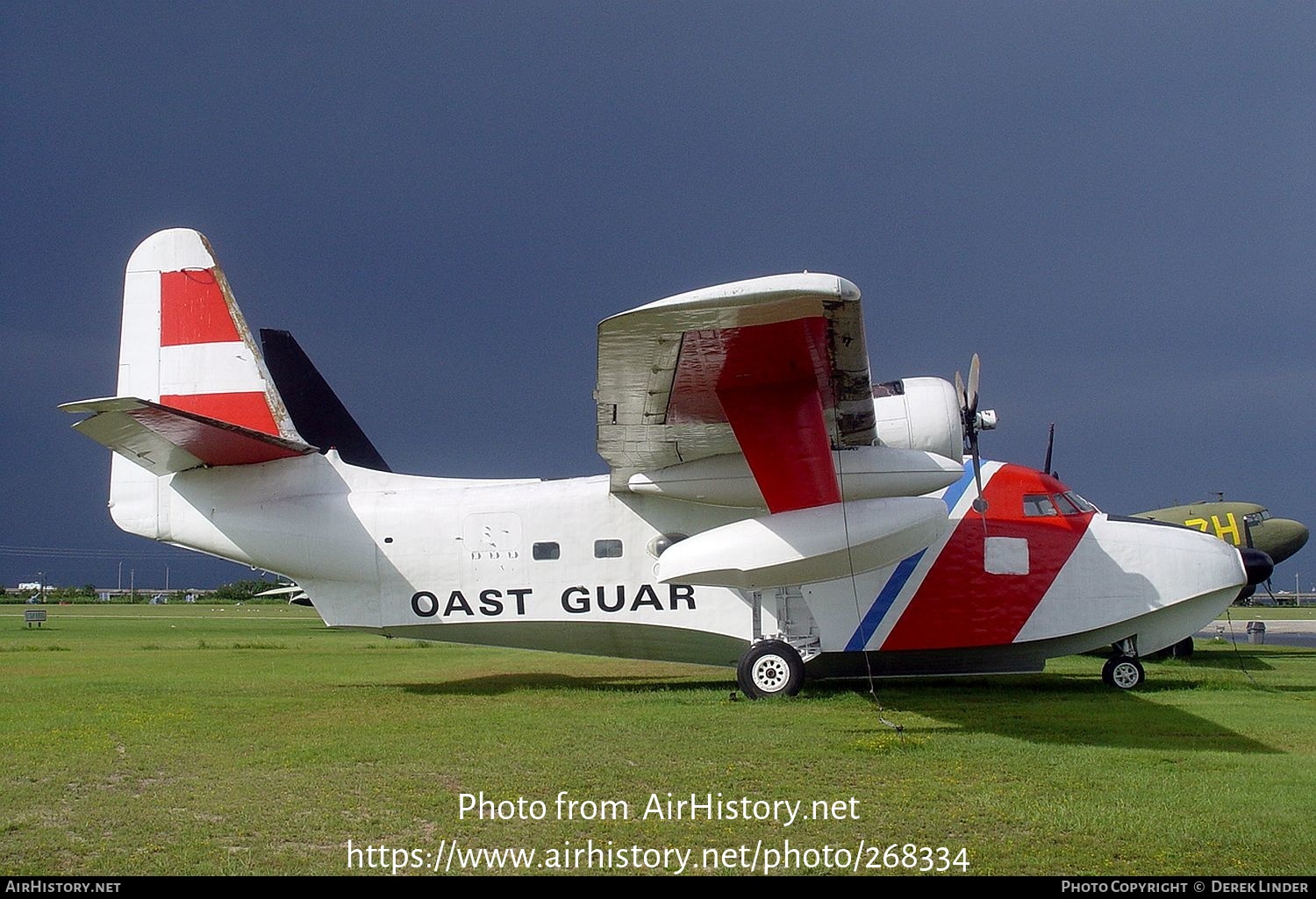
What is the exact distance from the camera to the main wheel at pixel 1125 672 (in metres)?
11.5

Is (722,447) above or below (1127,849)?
above

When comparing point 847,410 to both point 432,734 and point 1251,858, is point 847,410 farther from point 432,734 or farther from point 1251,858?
point 1251,858

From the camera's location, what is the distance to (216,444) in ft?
35.0

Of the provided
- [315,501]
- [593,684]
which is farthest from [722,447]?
[315,501]

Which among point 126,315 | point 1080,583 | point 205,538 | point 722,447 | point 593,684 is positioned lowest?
point 593,684

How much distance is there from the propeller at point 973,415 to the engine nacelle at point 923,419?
168 millimetres

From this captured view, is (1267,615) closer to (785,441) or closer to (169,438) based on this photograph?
(785,441)

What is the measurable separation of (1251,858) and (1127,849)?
0.53 m

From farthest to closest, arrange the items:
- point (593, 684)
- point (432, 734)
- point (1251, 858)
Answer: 1. point (593, 684)
2. point (432, 734)
3. point (1251, 858)

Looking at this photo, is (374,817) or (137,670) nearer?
(374,817)

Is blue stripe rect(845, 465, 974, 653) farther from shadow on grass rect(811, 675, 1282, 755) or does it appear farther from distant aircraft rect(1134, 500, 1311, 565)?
distant aircraft rect(1134, 500, 1311, 565)

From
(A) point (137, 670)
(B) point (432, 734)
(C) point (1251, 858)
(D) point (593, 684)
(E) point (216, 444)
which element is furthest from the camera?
(A) point (137, 670)

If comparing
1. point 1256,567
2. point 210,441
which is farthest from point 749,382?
point 1256,567

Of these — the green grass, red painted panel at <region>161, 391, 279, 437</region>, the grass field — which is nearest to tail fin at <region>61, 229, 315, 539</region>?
red painted panel at <region>161, 391, 279, 437</region>
